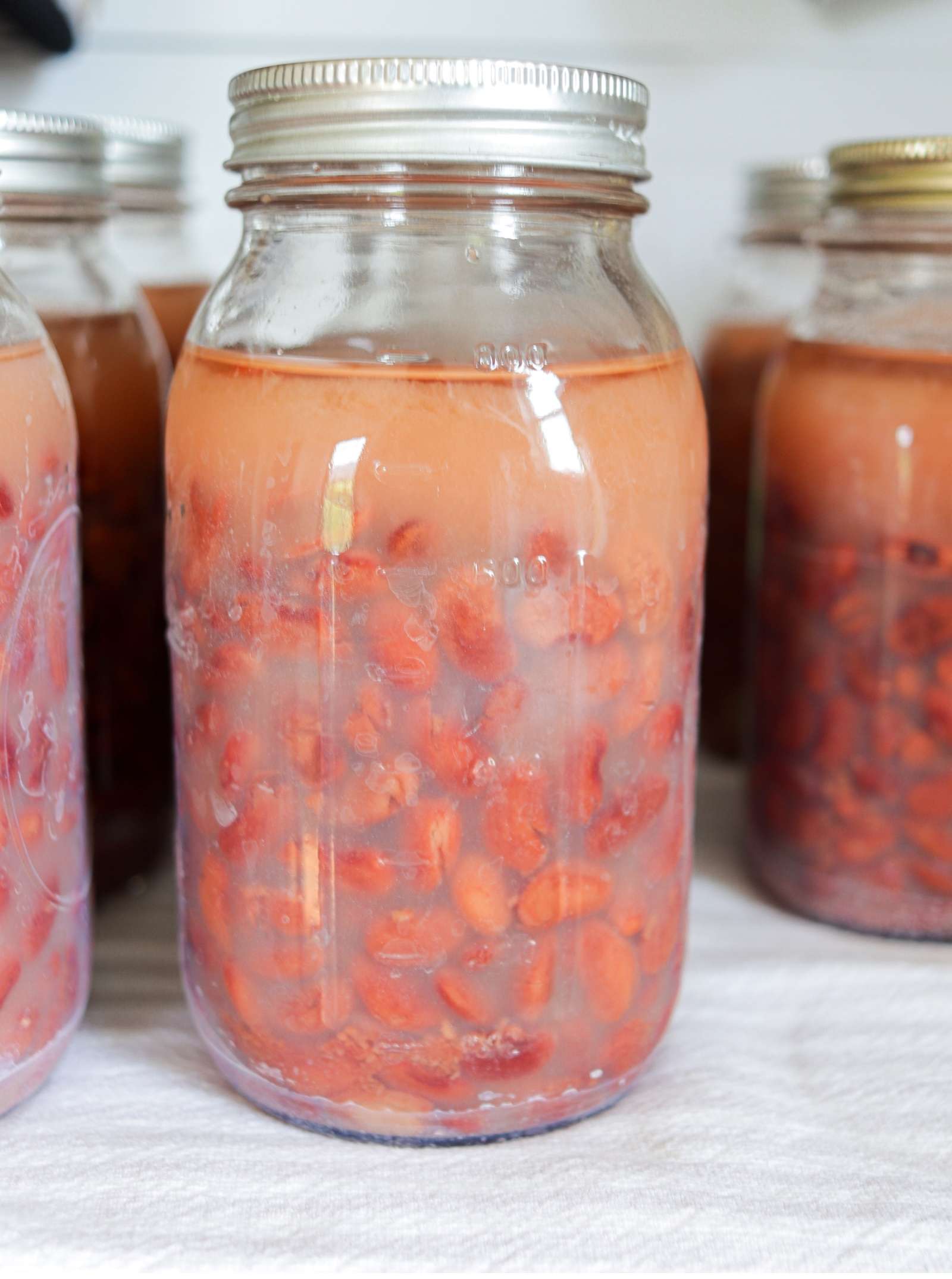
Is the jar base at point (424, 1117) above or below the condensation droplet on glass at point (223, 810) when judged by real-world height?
below

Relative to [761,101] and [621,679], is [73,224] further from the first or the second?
[761,101]

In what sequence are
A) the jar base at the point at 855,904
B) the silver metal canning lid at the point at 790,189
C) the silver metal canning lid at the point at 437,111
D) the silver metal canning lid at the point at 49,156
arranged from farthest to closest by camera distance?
the silver metal canning lid at the point at 790,189 → the jar base at the point at 855,904 → the silver metal canning lid at the point at 49,156 → the silver metal canning lid at the point at 437,111

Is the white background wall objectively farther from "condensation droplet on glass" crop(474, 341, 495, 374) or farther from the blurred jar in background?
"condensation droplet on glass" crop(474, 341, 495, 374)

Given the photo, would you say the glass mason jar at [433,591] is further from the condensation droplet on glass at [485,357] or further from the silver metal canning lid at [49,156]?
the silver metal canning lid at [49,156]

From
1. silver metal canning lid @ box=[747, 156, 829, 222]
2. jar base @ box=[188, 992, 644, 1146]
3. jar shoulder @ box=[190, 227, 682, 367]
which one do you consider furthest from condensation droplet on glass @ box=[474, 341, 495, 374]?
silver metal canning lid @ box=[747, 156, 829, 222]

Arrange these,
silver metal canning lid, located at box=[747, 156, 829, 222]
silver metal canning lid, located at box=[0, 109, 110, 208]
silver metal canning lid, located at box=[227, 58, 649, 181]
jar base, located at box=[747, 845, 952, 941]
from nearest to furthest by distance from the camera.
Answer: silver metal canning lid, located at box=[227, 58, 649, 181], silver metal canning lid, located at box=[0, 109, 110, 208], jar base, located at box=[747, 845, 952, 941], silver metal canning lid, located at box=[747, 156, 829, 222]

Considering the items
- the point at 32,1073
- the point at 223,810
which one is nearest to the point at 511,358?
the point at 223,810

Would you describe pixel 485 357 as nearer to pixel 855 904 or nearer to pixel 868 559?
pixel 868 559

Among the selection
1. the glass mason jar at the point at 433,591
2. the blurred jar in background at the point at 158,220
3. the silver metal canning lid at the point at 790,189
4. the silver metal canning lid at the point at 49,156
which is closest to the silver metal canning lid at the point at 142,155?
the blurred jar in background at the point at 158,220
